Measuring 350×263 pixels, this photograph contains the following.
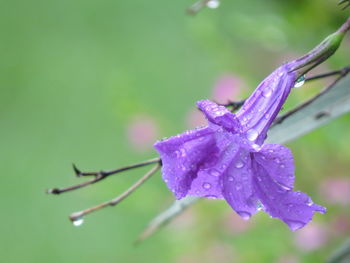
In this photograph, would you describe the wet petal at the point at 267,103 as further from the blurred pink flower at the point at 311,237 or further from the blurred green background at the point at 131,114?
the blurred pink flower at the point at 311,237

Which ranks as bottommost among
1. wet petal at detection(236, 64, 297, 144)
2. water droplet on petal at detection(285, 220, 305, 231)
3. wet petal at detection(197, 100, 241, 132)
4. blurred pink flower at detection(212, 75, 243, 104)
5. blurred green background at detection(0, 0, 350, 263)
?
blurred green background at detection(0, 0, 350, 263)

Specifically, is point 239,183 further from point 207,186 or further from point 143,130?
point 143,130

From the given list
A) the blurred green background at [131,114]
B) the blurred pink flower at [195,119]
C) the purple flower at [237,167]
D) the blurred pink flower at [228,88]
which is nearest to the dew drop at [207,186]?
the purple flower at [237,167]

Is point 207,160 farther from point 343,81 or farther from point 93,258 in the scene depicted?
point 93,258

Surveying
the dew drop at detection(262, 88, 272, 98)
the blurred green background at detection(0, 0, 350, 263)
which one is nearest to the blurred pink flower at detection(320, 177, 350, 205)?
the blurred green background at detection(0, 0, 350, 263)

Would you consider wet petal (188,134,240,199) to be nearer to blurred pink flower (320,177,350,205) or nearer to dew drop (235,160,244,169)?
dew drop (235,160,244,169)

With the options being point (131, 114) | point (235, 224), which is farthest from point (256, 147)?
point (131, 114)
